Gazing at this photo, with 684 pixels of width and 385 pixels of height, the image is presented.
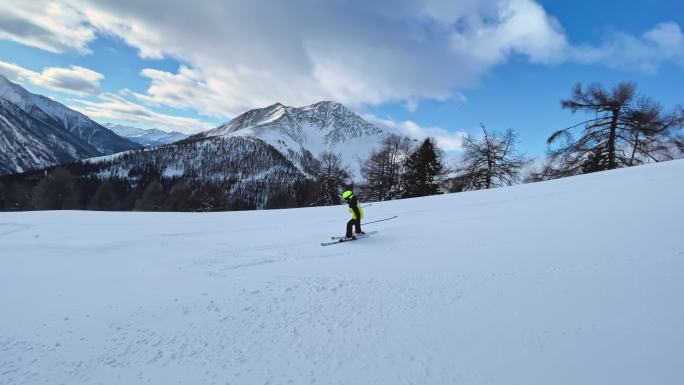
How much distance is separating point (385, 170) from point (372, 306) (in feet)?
114

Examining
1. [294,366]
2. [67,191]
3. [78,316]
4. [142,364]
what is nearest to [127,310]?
[78,316]

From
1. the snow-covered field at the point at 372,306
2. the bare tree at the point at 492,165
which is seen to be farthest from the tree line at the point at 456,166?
the snow-covered field at the point at 372,306

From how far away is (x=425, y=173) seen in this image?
1362 inches

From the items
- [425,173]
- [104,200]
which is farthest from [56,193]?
[425,173]

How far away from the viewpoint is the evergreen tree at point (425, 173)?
34469 millimetres

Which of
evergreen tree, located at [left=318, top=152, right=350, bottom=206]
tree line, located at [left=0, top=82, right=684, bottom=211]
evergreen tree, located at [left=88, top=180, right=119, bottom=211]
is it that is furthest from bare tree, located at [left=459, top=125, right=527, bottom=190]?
evergreen tree, located at [left=88, top=180, right=119, bottom=211]

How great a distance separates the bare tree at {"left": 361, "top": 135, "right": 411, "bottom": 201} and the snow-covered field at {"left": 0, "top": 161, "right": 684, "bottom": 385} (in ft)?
92.6

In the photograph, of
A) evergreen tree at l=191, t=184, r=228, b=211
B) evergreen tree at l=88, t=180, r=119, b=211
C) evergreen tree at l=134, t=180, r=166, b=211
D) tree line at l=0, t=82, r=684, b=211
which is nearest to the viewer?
tree line at l=0, t=82, r=684, b=211

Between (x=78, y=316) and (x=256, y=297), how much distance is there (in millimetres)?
3045

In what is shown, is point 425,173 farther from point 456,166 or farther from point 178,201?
point 178,201

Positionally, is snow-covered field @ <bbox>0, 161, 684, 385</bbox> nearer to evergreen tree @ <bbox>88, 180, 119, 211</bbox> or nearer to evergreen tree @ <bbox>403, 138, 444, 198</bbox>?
evergreen tree @ <bbox>403, 138, 444, 198</bbox>

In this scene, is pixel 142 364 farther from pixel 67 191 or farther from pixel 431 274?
pixel 67 191

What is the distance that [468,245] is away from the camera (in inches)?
347

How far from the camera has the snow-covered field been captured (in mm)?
4004
